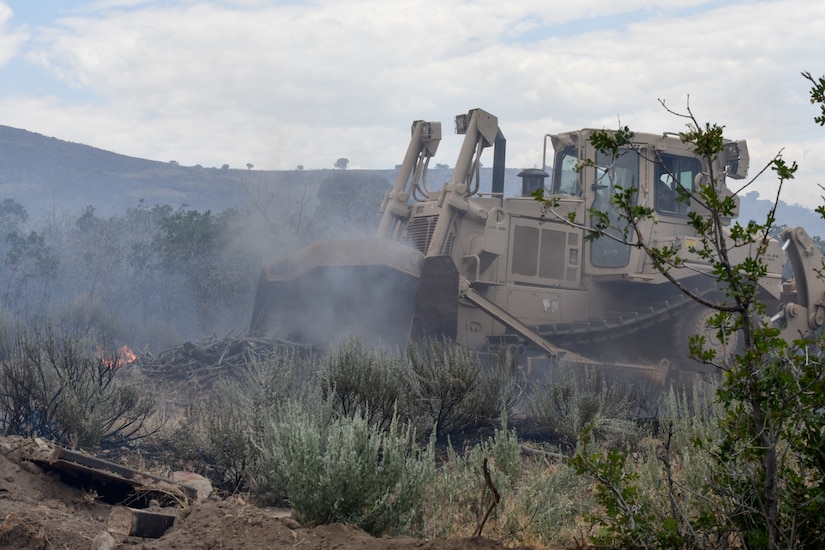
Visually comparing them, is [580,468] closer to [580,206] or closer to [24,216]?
[580,206]

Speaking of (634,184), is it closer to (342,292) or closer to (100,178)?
(342,292)

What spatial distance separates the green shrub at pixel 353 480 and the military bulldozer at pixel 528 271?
698cm

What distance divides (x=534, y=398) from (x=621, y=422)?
1.64 meters

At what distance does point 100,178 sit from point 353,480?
87920 mm

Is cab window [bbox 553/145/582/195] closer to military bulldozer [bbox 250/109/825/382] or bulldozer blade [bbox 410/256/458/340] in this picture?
military bulldozer [bbox 250/109/825/382]

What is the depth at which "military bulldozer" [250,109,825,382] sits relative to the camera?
1375 centimetres

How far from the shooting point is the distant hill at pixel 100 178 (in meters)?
81.1

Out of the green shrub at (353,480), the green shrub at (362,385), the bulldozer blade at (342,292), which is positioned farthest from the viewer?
the bulldozer blade at (342,292)

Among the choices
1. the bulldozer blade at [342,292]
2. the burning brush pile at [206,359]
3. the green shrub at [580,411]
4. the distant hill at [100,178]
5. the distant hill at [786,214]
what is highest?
the distant hill at [786,214]

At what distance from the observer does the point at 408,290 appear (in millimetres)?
13586

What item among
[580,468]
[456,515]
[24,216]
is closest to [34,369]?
[456,515]

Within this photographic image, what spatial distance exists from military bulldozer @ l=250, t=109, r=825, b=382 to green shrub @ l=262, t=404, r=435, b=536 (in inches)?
275

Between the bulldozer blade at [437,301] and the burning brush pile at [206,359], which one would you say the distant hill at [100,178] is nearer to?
the burning brush pile at [206,359]

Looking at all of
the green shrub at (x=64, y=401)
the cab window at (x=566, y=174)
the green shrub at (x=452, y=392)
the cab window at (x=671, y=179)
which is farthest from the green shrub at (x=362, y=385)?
the cab window at (x=671, y=179)
